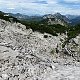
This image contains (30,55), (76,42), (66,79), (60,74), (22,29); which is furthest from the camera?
(22,29)

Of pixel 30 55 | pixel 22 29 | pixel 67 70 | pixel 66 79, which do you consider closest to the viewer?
pixel 66 79

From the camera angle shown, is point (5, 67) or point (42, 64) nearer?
point (5, 67)

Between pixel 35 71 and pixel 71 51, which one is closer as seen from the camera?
pixel 35 71

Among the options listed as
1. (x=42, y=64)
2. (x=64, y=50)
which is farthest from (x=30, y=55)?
(x=64, y=50)

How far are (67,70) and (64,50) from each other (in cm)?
1866

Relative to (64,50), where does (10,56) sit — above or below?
above

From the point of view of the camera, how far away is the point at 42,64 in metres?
23.3

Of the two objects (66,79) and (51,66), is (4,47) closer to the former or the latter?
(51,66)

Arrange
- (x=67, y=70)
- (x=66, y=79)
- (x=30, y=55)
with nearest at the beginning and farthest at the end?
(x=66, y=79) < (x=67, y=70) < (x=30, y=55)

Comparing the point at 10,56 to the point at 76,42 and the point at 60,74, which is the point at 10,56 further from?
the point at 76,42

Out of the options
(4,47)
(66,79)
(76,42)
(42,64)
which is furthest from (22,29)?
(66,79)

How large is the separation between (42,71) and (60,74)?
1.63 metres

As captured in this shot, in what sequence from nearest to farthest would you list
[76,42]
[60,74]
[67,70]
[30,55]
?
[60,74]
[67,70]
[30,55]
[76,42]

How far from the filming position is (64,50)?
41750 millimetres
